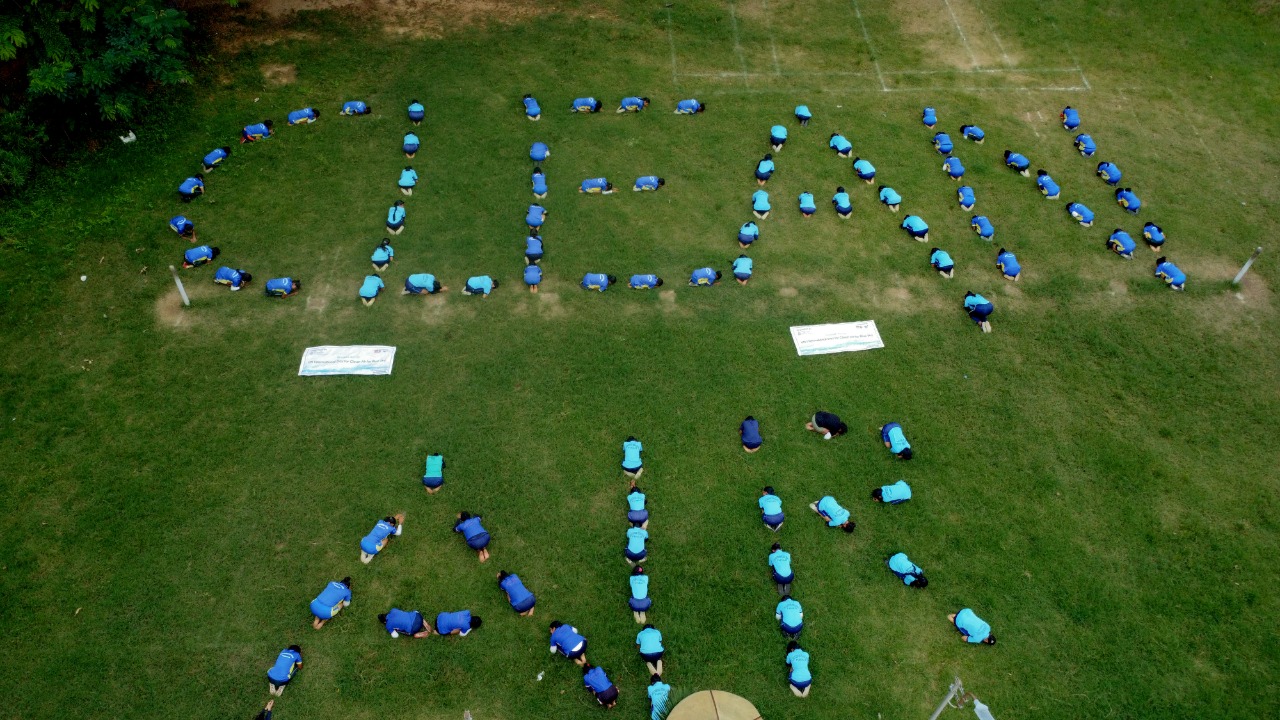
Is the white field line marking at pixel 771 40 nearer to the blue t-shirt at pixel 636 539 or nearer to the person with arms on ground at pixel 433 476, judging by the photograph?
the blue t-shirt at pixel 636 539

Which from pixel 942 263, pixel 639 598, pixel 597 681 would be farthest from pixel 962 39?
pixel 597 681

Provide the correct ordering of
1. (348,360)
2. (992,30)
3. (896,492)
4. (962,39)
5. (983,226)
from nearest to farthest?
1. (896,492)
2. (348,360)
3. (983,226)
4. (962,39)
5. (992,30)

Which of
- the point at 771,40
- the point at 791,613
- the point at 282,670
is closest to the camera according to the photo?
the point at 282,670

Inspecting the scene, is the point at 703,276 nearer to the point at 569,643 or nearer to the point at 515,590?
the point at 515,590

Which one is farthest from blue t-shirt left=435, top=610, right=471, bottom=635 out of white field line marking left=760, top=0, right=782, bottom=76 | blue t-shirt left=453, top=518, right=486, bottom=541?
white field line marking left=760, top=0, right=782, bottom=76

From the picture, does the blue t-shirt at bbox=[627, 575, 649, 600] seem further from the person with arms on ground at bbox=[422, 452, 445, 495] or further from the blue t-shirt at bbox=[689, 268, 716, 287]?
the blue t-shirt at bbox=[689, 268, 716, 287]

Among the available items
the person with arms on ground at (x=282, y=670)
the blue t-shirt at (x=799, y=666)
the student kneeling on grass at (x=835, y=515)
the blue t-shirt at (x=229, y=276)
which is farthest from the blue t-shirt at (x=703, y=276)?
the person with arms on ground at (x=282, y=670)

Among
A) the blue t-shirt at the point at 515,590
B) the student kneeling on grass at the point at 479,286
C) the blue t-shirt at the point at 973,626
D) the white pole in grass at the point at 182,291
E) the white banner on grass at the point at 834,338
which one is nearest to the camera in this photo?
the blue t-shirt at the point at 973,626
